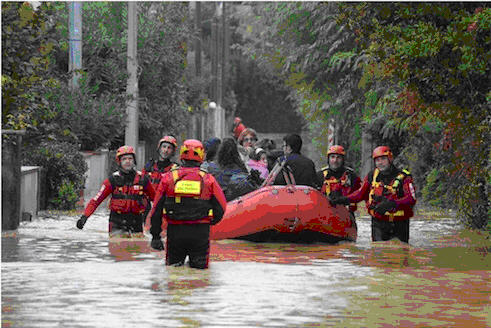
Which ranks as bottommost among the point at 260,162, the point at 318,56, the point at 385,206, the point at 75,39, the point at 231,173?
the point at 385,206

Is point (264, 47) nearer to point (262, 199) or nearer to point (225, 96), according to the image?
point (262, 199)

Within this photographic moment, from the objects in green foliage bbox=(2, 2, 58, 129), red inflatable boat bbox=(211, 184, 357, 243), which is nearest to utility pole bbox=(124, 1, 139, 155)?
green foliage bbox=(2, 2, 58, 129)

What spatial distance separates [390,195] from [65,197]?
423 inches

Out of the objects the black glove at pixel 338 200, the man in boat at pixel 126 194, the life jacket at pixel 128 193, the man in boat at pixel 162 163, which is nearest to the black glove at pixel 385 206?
the black glove at pixel 338 200

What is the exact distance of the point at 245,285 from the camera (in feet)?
41.4

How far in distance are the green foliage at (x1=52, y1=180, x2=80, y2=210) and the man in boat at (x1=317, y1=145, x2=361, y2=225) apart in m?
8.54

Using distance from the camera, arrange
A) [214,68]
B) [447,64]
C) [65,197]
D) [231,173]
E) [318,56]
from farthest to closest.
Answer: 1. [214,68]
2. [318,56]
3. [65,197]
4. [231,173]
5. [447,64]

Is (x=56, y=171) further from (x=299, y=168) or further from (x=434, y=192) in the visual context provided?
(x=299, y=168)

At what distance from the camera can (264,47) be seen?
150 feet

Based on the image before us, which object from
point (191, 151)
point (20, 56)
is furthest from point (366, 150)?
point (191, 151)

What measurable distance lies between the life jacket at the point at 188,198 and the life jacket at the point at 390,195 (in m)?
4.40

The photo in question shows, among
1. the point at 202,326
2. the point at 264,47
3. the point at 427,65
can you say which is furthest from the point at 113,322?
the point at 264,47

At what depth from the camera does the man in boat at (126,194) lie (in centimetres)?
1684

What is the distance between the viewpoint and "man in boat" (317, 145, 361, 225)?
1878 cm
